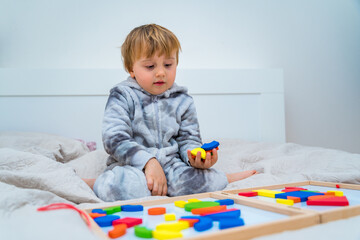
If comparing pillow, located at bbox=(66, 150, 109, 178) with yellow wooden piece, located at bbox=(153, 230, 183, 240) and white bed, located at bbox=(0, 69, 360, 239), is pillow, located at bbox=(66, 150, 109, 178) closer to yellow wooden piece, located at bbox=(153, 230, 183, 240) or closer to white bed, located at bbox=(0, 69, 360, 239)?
white bed, located at bbox=(0, 69, 360, 239)

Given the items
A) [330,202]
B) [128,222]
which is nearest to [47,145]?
[128,222]

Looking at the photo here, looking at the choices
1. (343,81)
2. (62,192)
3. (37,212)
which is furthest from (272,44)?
(37,212)

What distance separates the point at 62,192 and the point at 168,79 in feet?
1.74

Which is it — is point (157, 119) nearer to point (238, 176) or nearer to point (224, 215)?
point (238, 176)

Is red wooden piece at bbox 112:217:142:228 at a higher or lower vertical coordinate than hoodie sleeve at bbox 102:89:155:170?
lower

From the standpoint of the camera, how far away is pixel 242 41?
85.4 inches

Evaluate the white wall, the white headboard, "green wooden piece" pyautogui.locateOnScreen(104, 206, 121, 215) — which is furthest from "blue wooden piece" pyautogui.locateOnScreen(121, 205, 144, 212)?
the white wall

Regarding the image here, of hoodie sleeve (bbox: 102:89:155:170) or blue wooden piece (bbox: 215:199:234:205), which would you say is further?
hoodie sleeve (bbox: 102:89:155:170)

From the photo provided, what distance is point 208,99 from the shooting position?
1897mm

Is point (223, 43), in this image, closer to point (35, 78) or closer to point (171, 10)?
point (171, 10)

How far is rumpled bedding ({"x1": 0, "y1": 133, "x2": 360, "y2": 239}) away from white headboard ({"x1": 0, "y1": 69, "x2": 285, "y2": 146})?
234mm

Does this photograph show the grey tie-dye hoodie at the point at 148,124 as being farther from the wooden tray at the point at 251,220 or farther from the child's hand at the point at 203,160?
the wooden tray at the point at 251,220

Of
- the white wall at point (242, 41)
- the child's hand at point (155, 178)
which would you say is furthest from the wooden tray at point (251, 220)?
the white wall at point (242, 41)

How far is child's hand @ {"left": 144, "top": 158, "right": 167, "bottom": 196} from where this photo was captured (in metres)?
0.92
